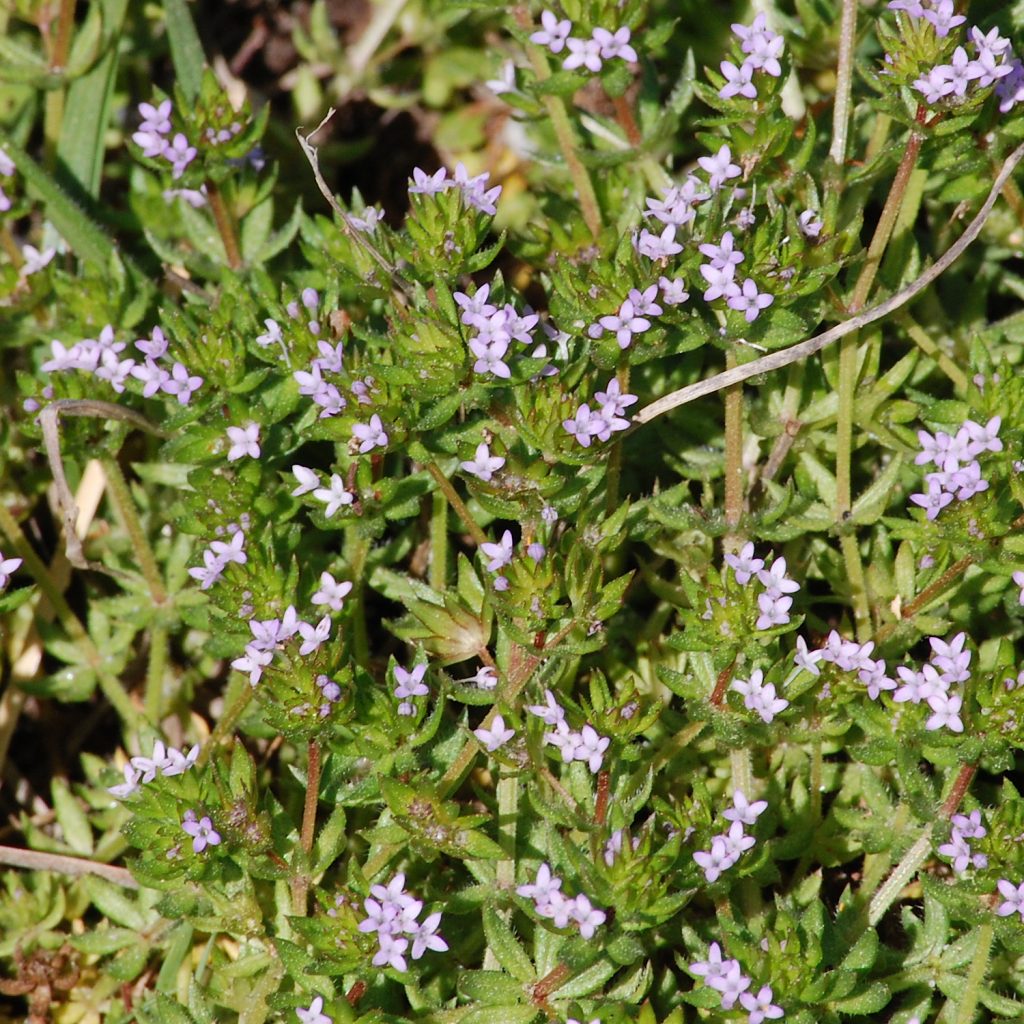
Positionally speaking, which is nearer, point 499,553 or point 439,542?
point 499,553

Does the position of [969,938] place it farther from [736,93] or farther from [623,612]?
[736,93]

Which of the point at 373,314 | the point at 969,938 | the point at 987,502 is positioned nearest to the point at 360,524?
the point at 373,314

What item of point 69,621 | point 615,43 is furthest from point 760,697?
point 69,621

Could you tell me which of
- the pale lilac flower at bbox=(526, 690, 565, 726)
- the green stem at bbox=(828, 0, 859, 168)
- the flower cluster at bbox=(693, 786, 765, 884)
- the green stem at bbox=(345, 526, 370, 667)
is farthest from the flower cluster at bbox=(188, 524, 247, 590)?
the green stem at bbox=(828, 0, 859, 168)

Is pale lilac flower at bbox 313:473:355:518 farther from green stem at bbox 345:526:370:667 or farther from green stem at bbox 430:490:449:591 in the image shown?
green stem at bbox 430:490:449:591

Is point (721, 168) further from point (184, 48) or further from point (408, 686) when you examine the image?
point (184, 48)

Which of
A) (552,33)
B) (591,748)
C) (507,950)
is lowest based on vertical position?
(507,950)

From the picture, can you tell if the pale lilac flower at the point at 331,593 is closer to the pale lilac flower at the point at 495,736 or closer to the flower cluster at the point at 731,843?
the pale lilac flower at the point at 495,736
